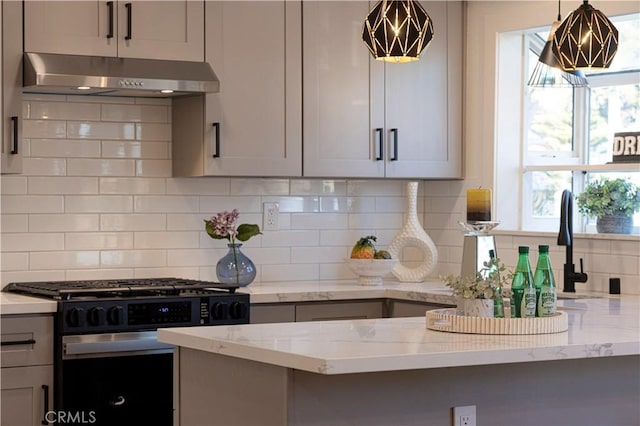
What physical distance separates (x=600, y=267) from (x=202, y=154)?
6.19 feet

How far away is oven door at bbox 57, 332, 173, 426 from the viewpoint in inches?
162

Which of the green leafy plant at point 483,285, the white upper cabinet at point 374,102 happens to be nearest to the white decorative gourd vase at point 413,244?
the white upper cabinet at point 374,102

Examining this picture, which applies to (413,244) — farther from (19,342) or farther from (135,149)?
(19,342)

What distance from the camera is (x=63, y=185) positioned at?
478cm

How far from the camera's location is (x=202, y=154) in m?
4.74

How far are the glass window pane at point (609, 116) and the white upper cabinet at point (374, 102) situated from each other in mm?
705

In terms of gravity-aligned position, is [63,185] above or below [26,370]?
above

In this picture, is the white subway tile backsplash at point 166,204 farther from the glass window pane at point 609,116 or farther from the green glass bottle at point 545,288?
the green glass bottle at point 545,288

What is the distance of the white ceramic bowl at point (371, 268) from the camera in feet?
16.5

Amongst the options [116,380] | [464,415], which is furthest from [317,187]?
[464,415]

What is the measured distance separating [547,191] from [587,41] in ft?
6.85

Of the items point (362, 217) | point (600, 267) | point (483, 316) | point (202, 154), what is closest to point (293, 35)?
point (202, 154)

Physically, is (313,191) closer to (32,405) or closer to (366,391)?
(32,405)

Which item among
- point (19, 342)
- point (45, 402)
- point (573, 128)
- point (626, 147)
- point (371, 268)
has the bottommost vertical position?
point (45, 402)
